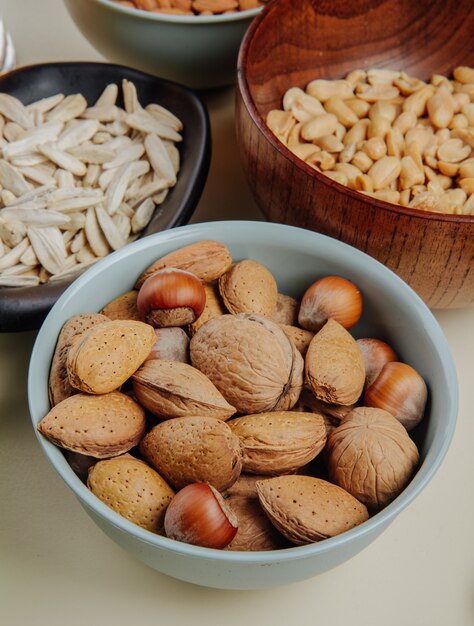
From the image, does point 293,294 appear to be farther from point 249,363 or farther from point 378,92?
point 378,92

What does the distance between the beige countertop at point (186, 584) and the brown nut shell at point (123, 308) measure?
146 mm

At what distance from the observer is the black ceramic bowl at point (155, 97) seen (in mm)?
718

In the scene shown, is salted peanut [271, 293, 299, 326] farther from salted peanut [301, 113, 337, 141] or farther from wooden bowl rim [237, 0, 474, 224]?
salted peanut [301, 113, 337, 141]

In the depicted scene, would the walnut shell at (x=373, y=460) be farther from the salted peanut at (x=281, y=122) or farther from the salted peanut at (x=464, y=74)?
the salted peanut at (x=464, y=74)

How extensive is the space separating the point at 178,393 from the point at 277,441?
0.26 ft

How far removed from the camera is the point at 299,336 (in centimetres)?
60

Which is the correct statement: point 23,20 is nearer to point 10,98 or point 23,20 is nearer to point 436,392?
point 10,98

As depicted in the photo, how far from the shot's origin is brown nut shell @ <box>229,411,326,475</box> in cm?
50

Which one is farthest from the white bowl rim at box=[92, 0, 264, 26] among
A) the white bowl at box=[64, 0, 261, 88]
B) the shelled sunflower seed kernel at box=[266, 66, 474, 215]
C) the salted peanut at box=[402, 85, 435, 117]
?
the salted peanut at box=[402, 85, 435, 117]

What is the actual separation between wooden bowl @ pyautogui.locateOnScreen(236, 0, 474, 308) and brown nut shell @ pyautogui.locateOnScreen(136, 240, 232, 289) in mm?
90

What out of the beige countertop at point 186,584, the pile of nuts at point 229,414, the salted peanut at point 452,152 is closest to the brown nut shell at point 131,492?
the pile of nuts at point 229,414

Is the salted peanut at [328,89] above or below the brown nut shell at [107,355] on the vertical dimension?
above

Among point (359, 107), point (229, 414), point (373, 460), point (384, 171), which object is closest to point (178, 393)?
point (229, 414)

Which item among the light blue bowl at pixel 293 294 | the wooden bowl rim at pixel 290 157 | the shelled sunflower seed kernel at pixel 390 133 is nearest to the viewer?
the light blue bowl at pixel 293 294
